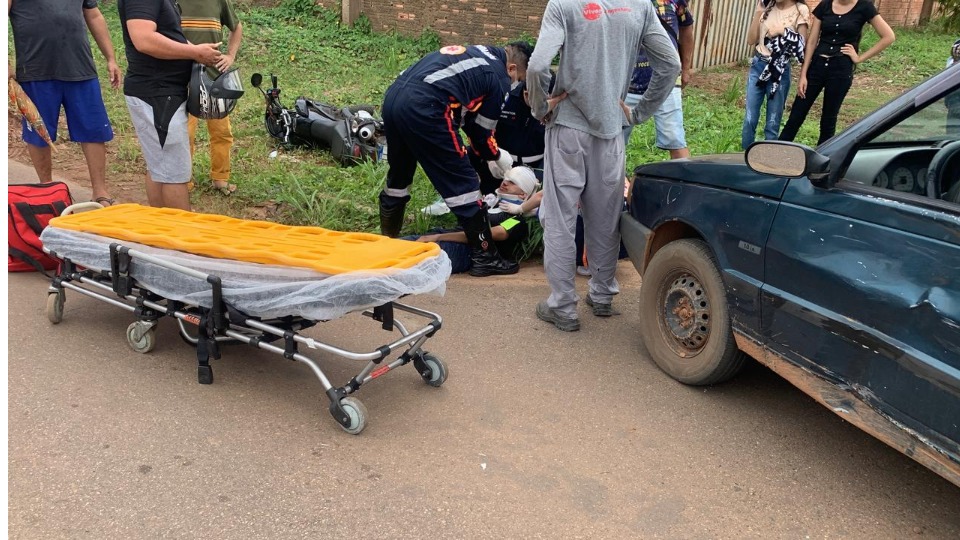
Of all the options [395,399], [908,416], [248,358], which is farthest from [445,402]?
[908,416]

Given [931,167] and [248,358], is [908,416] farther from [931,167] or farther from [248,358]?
[248,358]

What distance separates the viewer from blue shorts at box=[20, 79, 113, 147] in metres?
5.55

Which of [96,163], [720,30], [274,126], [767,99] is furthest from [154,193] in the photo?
[720,30]

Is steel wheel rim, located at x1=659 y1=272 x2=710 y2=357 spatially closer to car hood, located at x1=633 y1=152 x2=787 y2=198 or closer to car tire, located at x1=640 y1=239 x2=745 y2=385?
car tire, located at x1=640 y1=239 x2=745 y2=385

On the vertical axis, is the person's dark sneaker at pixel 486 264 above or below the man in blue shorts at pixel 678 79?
below

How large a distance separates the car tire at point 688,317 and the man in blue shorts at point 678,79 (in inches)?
87.0

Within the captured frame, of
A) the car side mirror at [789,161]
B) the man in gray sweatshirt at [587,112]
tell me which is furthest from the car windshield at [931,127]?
the man in gray sweatshirt at [587,112]

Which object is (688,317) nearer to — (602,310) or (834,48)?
(602,310)

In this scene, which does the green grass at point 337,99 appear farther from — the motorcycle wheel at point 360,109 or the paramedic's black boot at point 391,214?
the motorcycle wheel at point 360,109

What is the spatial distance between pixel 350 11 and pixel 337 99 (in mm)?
4102

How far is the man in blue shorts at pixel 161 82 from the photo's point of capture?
4.79m

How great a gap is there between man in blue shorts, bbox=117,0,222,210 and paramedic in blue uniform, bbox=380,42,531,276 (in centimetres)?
131

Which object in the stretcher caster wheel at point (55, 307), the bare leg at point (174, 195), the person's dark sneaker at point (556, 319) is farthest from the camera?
the bare leg at point (174, 195)

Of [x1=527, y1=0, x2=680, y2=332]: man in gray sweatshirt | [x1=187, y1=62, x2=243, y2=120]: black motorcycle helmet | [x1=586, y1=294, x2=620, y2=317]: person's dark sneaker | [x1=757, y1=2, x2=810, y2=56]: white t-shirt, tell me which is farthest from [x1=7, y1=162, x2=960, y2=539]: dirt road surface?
[x1=757, y1=2, x2=810, y2=56]: white t-shirt
